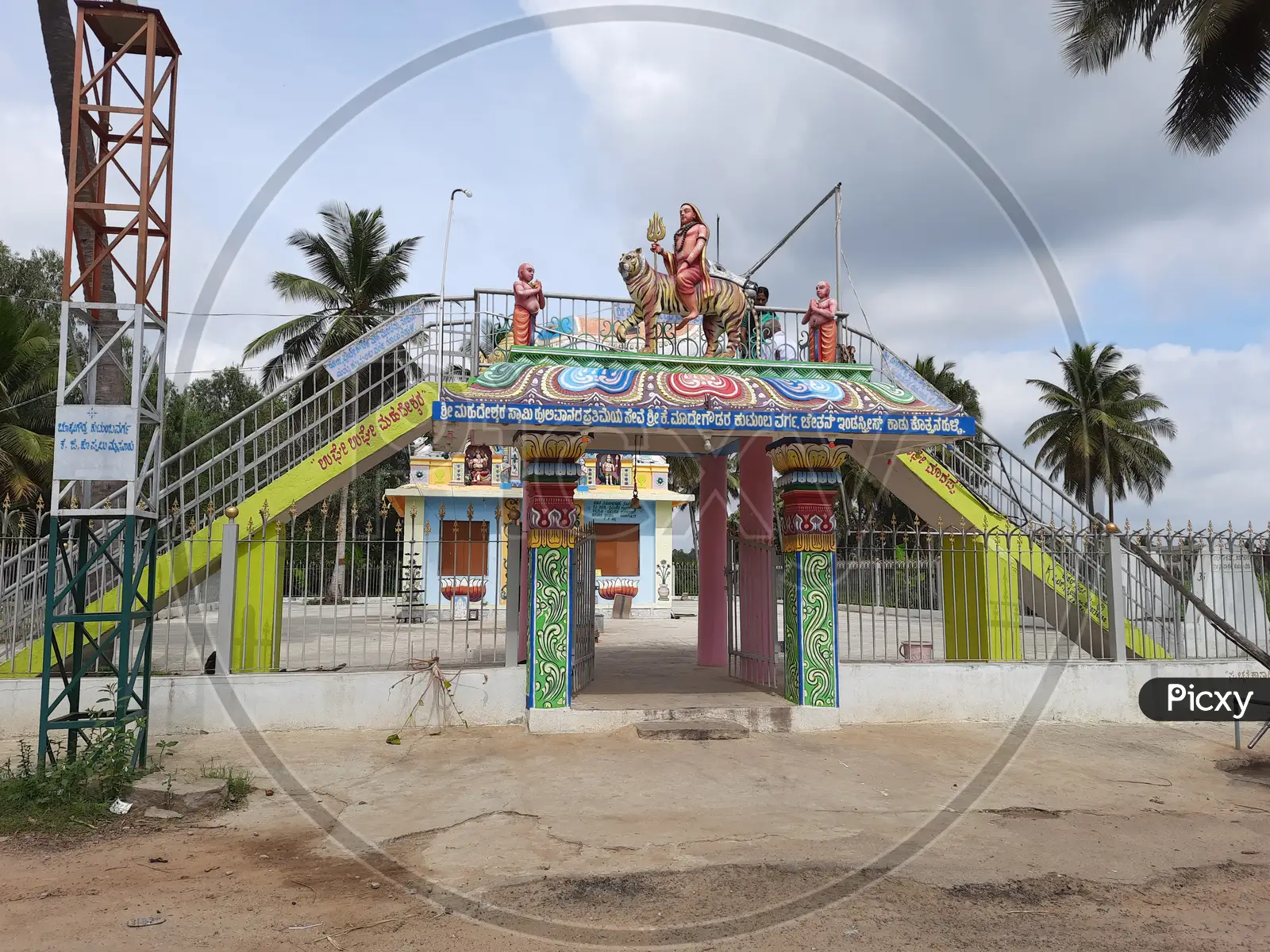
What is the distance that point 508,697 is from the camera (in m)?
9.89

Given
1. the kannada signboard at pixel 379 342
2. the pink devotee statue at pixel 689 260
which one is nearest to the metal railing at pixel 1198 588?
the pink devotee statue at pixel 689 260

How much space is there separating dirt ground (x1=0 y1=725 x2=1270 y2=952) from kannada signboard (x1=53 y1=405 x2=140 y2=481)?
2.74 meters

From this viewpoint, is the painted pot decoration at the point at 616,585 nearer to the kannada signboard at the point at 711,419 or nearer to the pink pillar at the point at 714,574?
the pink pillar at the point at 714,574

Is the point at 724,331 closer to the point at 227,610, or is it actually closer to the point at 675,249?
the point at 675,249

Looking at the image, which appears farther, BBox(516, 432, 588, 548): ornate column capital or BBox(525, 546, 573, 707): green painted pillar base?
BBox(516, 432, 588, 548): ornate column capital

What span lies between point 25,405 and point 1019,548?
2179cm

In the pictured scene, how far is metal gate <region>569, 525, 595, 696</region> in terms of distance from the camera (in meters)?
10.3

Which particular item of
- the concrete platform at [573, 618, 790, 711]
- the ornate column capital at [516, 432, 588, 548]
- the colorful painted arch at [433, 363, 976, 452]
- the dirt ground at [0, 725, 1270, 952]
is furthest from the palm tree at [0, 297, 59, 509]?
the dirt ground at [0, 725, 1270, 952]

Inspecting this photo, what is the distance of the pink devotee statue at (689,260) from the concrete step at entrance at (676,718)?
4.56m

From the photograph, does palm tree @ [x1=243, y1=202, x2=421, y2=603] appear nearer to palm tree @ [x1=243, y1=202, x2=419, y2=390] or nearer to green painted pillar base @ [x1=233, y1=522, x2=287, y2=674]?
palm tree @ [x1=243, y1=202, x2=419, y2=390]

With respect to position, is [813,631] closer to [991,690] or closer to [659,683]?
[991,690]

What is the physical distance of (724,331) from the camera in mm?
11227

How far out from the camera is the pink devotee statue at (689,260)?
10984 mm

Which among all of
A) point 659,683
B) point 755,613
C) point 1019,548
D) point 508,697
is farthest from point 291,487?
point 1019,548
